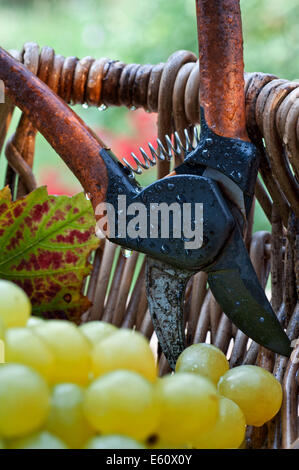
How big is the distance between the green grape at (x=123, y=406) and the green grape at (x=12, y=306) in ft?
0.22

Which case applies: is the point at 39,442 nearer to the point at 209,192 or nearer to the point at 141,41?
the point at 209,192

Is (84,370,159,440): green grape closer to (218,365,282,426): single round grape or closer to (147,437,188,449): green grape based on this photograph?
(147,437,188,449): green grape

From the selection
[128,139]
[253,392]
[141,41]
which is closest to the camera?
[253,392]

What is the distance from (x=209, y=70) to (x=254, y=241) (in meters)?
0.21

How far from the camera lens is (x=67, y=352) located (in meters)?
0.29

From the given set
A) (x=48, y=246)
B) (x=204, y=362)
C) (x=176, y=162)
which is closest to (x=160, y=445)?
(x=204, y=362)

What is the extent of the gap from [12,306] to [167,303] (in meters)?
0.19

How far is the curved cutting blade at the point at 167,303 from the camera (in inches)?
18.6

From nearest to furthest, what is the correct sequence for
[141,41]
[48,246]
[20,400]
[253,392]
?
[20,400] < [253,392] < [48,246] < [141,41]

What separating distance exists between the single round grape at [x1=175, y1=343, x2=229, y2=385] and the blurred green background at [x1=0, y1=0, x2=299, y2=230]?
51.9 inches

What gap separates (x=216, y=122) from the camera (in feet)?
1.53

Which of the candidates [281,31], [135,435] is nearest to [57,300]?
[135,435]

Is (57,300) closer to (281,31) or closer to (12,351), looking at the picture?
(12,351)

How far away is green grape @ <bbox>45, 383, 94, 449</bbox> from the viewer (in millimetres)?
274
